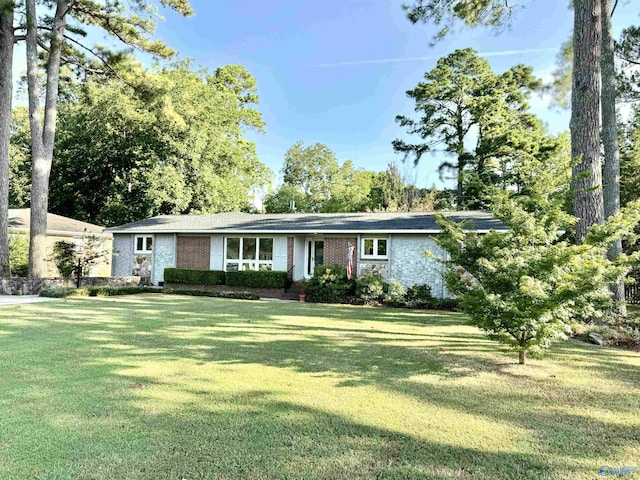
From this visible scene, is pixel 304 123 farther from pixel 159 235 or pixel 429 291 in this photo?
pixel 429 291

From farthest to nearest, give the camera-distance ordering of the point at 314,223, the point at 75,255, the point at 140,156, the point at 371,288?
the point at 140,156 < the point at 75,255 < the point at 314,223 < the point at 371,288

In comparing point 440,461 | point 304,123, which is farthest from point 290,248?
point 304,123

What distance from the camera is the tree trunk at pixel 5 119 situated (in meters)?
15.2

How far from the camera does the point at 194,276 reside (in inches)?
704

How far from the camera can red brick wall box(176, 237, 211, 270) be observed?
1859 centimetres

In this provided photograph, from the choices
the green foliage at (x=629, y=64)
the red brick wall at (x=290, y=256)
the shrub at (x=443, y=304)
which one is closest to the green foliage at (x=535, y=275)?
the shrub at (x=443, y=304)

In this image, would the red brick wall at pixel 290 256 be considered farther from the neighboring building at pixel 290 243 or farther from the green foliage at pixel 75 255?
the green foliage at pixel 75 255

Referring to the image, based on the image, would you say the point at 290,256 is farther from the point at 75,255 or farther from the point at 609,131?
the point at 609,131

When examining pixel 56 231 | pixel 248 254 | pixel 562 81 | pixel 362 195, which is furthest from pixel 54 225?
pixel 362 195

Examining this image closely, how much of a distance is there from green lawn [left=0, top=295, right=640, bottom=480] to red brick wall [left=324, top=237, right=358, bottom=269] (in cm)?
862

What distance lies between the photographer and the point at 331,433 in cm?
341

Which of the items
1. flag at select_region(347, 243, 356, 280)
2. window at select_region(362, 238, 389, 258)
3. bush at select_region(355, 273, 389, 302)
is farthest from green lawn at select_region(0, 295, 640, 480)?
window at select_region(362, 238, 389, 258)

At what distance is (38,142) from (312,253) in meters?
11.8

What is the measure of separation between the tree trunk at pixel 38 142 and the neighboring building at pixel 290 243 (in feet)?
13.3
